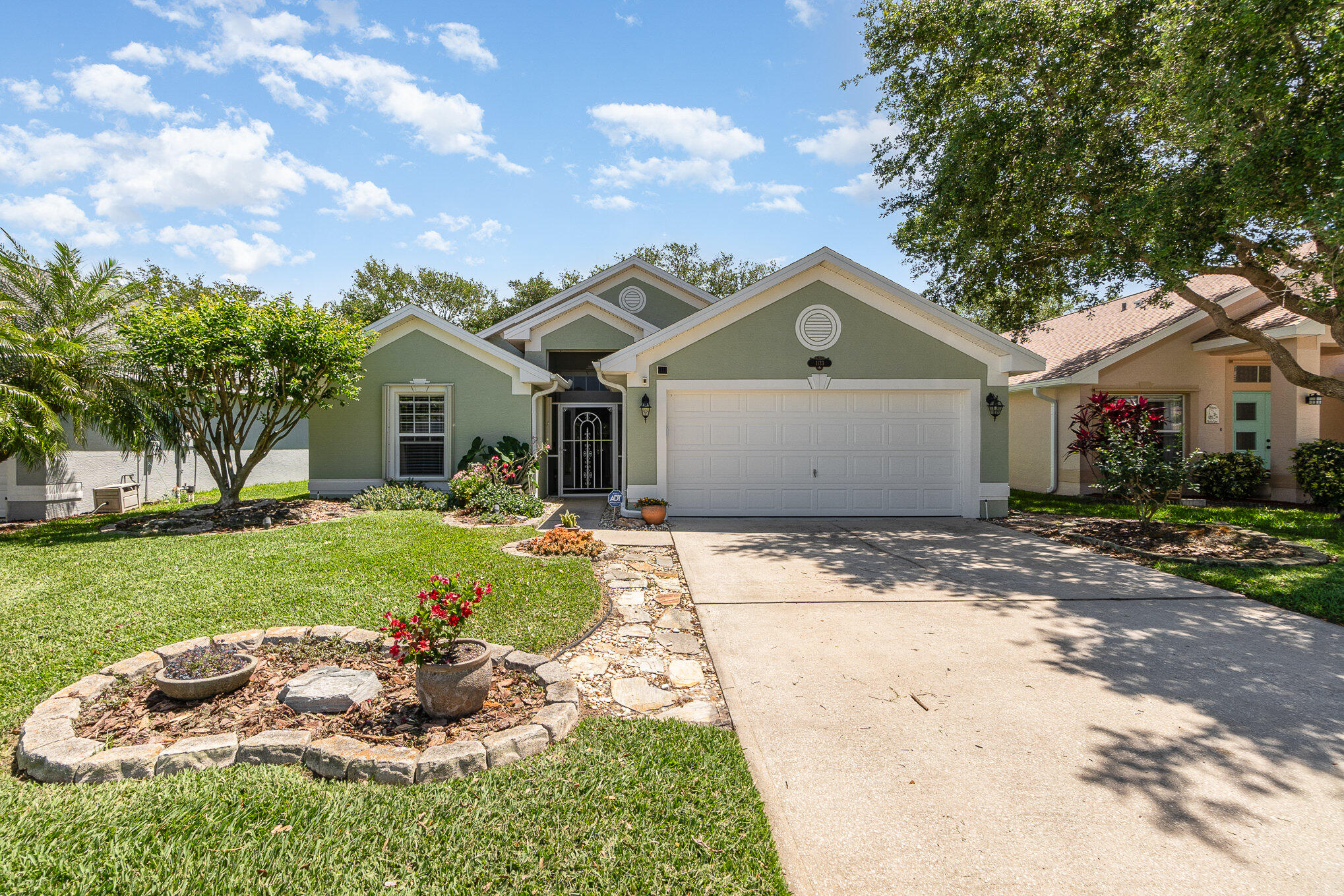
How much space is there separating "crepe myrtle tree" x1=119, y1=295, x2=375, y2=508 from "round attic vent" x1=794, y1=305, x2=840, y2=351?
26.6 ft

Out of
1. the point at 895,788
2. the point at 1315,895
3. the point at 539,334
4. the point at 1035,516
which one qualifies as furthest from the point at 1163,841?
the point at 539,334

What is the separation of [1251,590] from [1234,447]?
10289mm

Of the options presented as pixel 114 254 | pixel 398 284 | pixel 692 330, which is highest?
pixel 398 284

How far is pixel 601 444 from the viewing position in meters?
14.6

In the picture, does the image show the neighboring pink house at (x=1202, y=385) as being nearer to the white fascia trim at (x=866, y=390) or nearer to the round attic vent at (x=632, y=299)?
the white fascia trim at (x=866, y=390)

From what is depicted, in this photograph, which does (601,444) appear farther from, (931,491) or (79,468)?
(79,468)

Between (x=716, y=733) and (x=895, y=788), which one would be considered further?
(x=716, y=733)

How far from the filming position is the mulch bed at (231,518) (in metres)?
9.25

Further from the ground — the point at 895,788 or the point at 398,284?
the point at 398,284

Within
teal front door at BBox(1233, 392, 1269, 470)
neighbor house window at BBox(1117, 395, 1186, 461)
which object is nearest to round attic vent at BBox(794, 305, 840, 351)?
neighbor house window at BBox(1117, 395, 1186, 461)

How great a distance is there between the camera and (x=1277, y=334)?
12102 mm

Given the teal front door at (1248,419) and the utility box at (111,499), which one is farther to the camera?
the teal front door at (1248,419)

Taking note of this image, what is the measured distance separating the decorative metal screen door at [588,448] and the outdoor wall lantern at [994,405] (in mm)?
7939

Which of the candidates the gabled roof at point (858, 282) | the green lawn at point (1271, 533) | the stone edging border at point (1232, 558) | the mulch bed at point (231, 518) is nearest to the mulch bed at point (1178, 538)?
the stone edging border at point (1232, 558)
